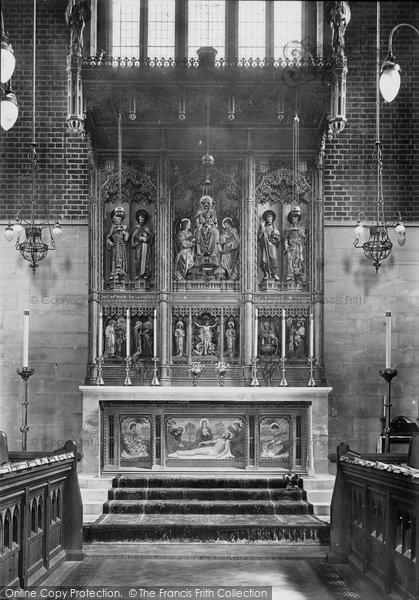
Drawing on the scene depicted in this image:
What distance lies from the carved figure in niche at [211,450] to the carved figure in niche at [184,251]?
2.59 meters

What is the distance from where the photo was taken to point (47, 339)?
1343 cm

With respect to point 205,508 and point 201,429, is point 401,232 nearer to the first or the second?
point 201,429

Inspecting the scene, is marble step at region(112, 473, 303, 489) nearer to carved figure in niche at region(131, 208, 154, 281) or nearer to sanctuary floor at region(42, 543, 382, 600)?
sanctuary floor at region(42, 543, 382, 600)

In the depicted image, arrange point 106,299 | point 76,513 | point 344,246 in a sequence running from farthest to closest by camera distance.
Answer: point 344,246, point 106,299, point 76,513

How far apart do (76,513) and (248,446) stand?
3.61 meters

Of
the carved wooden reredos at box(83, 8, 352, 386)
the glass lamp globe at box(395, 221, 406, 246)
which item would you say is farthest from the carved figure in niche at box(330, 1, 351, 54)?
the glass lamp globe at box(395, 221, 406, 246)

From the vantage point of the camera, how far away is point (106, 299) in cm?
1261

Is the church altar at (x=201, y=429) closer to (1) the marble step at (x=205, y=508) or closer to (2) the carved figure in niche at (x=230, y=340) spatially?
(2) the carved figure in niche at (x=230, y=340)

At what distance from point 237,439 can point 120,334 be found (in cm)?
241

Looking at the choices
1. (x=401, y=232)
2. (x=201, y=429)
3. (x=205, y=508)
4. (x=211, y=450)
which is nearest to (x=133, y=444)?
(x=201, y=429)

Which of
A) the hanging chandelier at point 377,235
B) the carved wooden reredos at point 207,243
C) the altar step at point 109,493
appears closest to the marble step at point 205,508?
the altar step at point 109,493

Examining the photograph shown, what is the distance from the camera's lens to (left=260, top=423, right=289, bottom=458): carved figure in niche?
1178 centimetres

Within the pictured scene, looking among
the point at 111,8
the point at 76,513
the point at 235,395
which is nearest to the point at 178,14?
the point at 111,8

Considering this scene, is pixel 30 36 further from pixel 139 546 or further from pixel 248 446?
pixel 139 546
